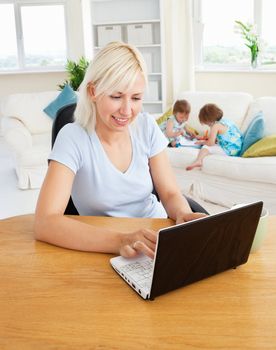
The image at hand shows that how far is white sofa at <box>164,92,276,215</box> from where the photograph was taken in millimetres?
3246

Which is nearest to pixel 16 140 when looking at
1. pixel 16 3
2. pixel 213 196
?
pixel 213 196

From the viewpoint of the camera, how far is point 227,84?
18.5 feet

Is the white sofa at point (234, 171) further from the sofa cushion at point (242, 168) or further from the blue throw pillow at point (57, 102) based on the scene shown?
the blue throw pillow at point (57, 102)

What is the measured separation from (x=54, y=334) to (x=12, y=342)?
74mm

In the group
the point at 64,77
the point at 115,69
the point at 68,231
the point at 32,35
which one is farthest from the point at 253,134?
the point at 32,35

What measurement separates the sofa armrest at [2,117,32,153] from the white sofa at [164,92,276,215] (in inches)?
55.6

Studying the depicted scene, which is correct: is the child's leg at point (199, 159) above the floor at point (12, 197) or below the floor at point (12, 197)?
above

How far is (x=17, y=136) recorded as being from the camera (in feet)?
14.0

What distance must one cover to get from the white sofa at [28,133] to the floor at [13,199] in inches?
4.2

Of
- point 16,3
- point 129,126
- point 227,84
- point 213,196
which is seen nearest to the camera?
point 129,126

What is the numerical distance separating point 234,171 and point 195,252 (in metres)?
2.51

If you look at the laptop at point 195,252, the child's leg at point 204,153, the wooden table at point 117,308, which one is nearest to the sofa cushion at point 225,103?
the child's leg at point 204,153

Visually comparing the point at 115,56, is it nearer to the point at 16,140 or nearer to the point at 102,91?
the point at 102,91

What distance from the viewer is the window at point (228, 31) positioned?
5.36 m
